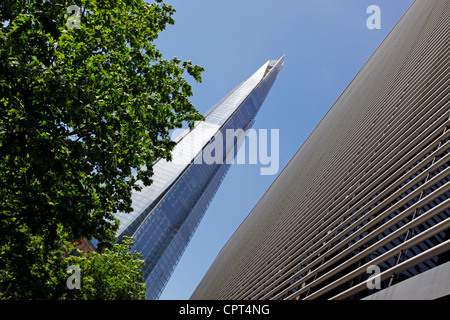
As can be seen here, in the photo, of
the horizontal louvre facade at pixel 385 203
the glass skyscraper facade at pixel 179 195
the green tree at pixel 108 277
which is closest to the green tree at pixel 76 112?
the green tree at pixel 108 277

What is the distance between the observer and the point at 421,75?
14.9m

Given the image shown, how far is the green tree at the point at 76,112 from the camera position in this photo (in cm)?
616

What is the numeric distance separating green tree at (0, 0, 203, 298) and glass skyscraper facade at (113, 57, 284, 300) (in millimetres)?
59728

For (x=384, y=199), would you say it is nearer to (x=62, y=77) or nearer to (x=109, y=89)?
(x=109, y=89)

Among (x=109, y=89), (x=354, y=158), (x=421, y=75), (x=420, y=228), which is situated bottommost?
(x=420, y=228)

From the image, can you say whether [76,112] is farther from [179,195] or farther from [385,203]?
[179,195]

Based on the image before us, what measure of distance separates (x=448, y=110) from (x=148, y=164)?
9.30 metres

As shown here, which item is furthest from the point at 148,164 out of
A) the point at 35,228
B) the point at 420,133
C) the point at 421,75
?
the point at 421,75

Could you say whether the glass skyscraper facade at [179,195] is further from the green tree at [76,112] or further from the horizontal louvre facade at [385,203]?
the green tree at [76,112]

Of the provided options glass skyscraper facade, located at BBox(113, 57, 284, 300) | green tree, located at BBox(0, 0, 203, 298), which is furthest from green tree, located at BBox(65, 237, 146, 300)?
glass skyscraper facade, located at BBox(113, 57, 284, 300)

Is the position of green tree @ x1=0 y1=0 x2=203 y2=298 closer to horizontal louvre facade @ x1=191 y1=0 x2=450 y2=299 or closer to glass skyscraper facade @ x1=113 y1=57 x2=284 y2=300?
horizontal louvre facade @ x1=191 y1=0 x2=450 y2=299

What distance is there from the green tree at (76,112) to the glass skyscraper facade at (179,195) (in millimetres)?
59728
